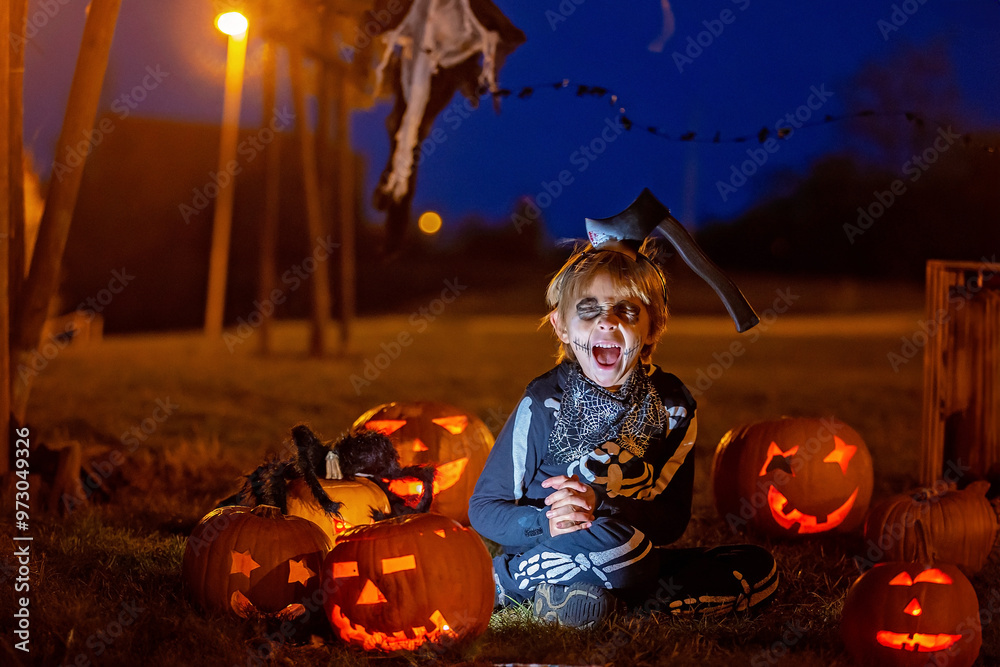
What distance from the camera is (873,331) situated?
21000 mm

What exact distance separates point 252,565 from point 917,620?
8.61 feet

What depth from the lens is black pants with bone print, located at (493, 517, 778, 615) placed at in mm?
3578

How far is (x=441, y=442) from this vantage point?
5090 mm

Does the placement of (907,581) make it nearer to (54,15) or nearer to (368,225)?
(54,15)

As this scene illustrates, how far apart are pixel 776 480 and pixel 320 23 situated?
5654mm

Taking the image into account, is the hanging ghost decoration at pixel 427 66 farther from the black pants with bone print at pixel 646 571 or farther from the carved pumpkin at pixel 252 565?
the black pants with bone print at pixel 646 571

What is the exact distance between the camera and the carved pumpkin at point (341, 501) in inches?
169

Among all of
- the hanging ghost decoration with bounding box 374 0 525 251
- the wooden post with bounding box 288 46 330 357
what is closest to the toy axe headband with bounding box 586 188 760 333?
the hanging ghost decoration with bounding box 374 0 525 251

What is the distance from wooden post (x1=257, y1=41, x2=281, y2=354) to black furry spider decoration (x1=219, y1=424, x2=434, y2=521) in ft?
33.3

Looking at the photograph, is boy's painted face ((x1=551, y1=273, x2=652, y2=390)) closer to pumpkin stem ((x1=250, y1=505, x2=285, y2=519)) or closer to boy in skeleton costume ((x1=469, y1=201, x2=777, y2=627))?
boy in skeleton costume ((x1=469, y1=201, x2=777, y2=627))

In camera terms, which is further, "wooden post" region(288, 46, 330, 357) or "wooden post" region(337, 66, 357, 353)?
"wooden post" region(337, 66, 357, 353)

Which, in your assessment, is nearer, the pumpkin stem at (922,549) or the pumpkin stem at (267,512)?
the pumpkin stem at (922,549)

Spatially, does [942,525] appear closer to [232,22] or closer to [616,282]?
[616,282]

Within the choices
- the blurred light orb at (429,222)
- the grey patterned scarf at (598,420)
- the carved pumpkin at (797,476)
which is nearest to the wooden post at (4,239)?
the grey patterned scarf at (598,420)
